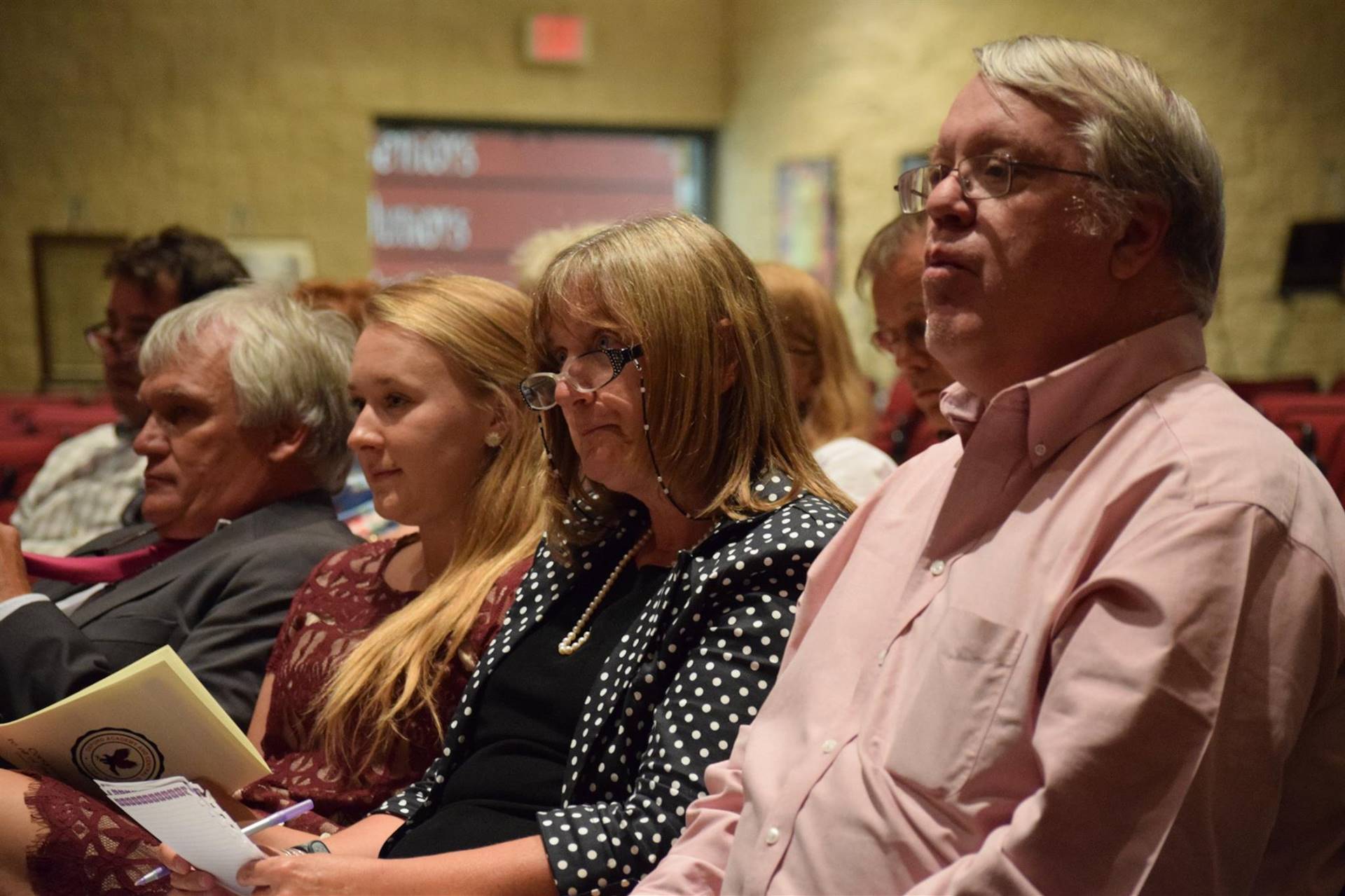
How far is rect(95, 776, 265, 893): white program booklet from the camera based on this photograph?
5.05ft

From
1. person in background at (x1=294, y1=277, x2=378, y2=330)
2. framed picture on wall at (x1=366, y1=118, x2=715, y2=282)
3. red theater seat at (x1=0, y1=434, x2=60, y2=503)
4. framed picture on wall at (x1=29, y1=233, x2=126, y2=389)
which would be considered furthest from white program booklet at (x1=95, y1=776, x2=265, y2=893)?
framed picture on wall at (x1=366, y1=118, x2=715, y2=282)

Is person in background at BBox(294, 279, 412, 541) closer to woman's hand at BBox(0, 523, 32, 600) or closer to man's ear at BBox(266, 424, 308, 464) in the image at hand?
man's ear at BBox(266, 424, 308, 464)

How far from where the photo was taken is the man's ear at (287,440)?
8.71 feet

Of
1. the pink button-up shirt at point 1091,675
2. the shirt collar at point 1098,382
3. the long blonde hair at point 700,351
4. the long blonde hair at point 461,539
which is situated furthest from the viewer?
the long blonde hair at point 461,539

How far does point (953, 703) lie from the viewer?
1.19m

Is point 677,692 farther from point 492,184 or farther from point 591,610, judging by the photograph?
point 492,184

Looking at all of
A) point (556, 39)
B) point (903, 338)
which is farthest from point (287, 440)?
point (556, 39)

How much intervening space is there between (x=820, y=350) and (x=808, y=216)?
16.9 ft

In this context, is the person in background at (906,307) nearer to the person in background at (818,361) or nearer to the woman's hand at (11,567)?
the person in background at (818,361)

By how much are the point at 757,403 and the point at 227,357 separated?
4.28 ft

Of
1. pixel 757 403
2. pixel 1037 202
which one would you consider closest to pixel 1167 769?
pixel 1037 202

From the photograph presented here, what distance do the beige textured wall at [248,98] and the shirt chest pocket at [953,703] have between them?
24.4 ft

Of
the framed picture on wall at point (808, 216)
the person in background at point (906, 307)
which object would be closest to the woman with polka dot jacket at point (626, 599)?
the person in background at point (906, 307)

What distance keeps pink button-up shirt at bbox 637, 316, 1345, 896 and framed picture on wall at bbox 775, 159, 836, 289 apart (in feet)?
21.5
